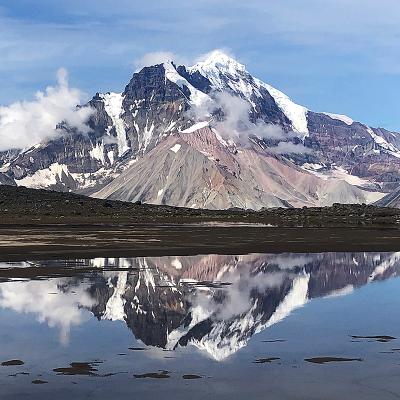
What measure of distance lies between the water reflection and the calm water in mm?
101

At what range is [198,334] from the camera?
27750 millimetres

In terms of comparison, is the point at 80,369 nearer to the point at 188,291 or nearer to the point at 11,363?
the point at 11,363

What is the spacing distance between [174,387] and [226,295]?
1892 centimetres

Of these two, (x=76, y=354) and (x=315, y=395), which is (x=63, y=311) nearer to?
(x=76, y=354)

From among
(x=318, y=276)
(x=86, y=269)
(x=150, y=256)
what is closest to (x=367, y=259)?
(x=318, y=276)

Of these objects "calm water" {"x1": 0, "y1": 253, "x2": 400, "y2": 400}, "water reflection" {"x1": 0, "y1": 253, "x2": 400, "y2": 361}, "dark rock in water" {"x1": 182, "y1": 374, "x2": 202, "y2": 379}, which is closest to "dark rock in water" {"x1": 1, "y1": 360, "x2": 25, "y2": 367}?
"calm water" {"x1": 0, "y1": 253, "x2": 400, "y2": 400}

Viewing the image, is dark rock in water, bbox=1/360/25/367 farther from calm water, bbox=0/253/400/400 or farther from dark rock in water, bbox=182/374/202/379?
dark rock in water, bbox=182/374/202/379

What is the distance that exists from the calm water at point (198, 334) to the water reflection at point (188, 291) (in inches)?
4.0

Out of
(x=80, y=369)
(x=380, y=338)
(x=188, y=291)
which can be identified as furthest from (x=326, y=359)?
(x=188, y=291)

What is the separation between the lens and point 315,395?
19.2m

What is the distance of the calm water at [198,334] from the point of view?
20141 mm

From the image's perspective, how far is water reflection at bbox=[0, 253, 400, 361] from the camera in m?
28.9

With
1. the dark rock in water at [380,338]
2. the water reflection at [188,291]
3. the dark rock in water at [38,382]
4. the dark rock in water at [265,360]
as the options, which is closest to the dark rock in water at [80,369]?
the dark rock in water at [38,382]

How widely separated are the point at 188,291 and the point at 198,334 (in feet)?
41.7
